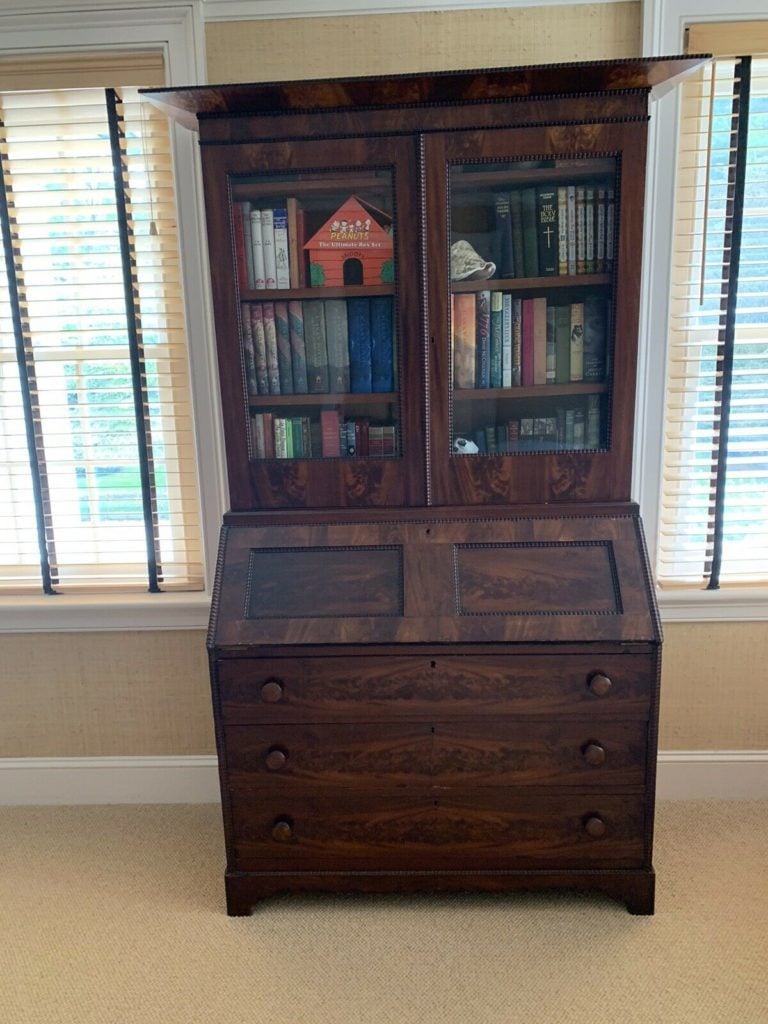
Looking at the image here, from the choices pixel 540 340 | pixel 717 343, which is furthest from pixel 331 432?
pixel 717 343

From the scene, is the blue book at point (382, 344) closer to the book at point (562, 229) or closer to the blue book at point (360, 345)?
the blue book at point (360, 345)

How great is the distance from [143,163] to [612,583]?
1.71 m

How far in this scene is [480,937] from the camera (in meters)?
1.79

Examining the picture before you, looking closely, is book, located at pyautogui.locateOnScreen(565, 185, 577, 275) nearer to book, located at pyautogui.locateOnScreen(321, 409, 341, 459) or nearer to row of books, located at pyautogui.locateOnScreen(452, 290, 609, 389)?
row of books, located at pyautogui.locateOnScreen(452, 290, 609, 389)

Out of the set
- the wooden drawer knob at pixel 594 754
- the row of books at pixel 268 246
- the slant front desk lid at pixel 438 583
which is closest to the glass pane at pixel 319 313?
the row of books at pixel 268 246

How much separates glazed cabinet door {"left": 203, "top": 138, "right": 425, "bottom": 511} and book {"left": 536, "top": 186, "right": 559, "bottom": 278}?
0.98 feet

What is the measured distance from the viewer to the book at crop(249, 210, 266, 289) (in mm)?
1759

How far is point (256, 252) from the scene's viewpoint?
5.83 ft

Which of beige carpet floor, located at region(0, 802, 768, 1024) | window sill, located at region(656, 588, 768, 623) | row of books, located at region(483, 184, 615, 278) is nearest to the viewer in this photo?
beige carpet floor, located at region(0, 802, 768, 1024)

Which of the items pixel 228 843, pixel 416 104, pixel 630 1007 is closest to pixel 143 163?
pixel 416 104

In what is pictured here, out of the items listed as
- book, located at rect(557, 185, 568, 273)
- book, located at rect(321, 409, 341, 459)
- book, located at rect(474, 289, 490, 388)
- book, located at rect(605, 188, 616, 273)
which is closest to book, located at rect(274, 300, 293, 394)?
book, located at rect(321, 409, 341, 459)

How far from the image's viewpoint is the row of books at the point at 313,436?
1830 millimetres

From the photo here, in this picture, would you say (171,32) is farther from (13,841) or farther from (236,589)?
(13,841)

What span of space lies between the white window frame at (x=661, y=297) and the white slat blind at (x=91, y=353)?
1316 mm
